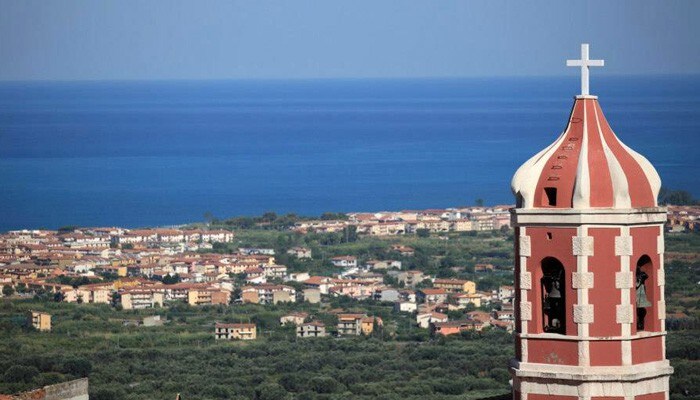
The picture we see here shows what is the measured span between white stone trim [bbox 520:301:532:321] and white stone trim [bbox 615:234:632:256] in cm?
49

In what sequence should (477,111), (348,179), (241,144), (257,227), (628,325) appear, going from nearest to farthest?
(628,325), (257,227), (348,179), (241,144), (477,111)

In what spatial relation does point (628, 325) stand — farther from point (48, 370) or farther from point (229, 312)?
point (229, 312)

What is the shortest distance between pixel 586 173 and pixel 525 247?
0.45 meters

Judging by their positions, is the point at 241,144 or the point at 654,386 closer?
the point at 654,386

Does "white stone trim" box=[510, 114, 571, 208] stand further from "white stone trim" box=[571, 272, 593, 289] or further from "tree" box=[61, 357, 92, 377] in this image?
"tree" box=[61, 357, 92, 377]

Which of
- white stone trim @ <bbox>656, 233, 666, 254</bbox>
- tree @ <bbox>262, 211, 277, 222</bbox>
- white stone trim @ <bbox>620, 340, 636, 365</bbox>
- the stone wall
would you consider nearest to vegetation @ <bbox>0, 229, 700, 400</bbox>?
the stone wall

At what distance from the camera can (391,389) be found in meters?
44.0

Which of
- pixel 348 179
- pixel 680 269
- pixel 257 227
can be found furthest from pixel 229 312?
pixel 348 179

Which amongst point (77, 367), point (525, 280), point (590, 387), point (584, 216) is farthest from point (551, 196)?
point (77, 367)

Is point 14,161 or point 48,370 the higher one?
point 14,161

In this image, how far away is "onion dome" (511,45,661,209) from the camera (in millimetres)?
10578

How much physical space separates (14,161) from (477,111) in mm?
66374

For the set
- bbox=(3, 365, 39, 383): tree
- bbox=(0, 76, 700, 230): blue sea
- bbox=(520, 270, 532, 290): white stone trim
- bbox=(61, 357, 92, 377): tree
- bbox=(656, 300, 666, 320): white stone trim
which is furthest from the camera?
bbox=(0, 76, 700, 230): blue sea

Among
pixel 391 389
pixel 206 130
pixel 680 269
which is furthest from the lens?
pixel 206 130
